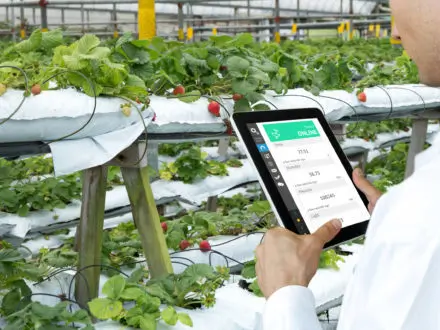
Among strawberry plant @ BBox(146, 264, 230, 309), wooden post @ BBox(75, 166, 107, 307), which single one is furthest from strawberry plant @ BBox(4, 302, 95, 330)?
wooden post @ BBox(75, 166, 107, 307)

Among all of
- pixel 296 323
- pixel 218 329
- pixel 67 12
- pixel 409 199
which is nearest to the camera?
pixel 409 199

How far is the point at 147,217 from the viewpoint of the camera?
250cm

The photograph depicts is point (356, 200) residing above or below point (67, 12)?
above

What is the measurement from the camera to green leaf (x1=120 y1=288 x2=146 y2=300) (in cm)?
215

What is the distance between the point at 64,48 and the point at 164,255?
0.80 metres

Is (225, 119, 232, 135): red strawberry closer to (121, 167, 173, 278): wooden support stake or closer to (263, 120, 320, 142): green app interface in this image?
(121, 167, 173, 278): wooden support stake

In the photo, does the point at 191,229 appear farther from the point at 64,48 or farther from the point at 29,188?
the point at 64,48

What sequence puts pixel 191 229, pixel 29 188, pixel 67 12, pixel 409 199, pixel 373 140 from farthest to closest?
pixel 67 12, pixel 373 140, pixel 29 188, pixel 191 229, pixel 409 199

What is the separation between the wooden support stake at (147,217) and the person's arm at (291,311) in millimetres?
1414

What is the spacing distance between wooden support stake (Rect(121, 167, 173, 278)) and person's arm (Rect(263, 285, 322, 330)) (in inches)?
55.7

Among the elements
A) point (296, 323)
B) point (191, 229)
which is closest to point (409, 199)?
point (296, 323)

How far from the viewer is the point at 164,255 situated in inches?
99.9

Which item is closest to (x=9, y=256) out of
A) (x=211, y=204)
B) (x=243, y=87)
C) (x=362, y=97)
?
(x=243, y=87)

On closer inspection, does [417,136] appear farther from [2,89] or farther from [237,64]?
[2,89]
